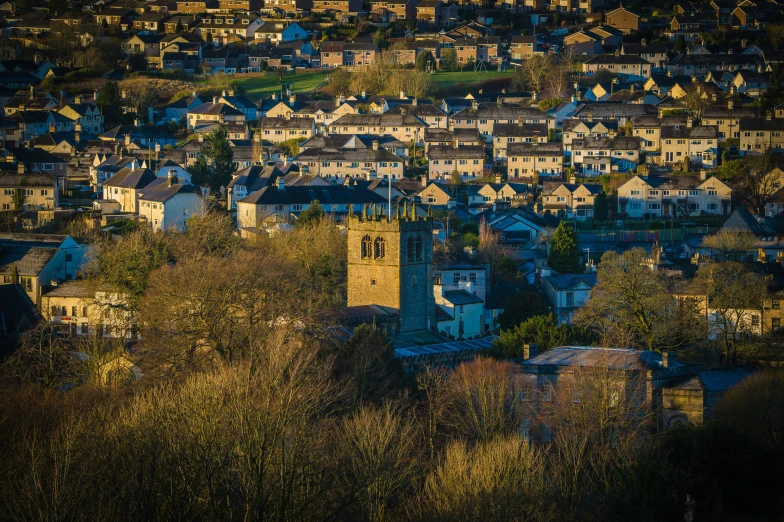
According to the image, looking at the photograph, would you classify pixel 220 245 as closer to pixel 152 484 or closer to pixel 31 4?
pixel 152 484

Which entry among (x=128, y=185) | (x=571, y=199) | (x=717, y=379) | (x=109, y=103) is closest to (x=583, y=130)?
(x=571, y=199)

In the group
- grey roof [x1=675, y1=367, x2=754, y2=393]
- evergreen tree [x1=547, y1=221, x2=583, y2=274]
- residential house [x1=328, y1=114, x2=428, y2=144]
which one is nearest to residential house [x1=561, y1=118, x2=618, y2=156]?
residential house [x1=328, y1=114, x2=428, y2=144]

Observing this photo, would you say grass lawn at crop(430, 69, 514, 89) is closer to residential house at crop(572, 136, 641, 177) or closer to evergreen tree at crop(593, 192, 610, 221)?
residential house at crop(572, 136, 641, 177)

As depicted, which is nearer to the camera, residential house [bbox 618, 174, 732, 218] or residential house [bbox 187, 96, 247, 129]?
residential house [bbox 618, 174, 732, 218]

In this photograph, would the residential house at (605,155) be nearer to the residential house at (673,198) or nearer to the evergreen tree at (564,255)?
the residential house at (673,198)

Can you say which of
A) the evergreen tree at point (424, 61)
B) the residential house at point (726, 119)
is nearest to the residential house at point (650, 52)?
the evergreen tree at point (424, 61)

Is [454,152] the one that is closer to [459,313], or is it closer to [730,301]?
[459,313]

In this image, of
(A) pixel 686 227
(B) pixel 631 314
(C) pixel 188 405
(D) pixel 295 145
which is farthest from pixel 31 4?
(C) pixel 188 405
